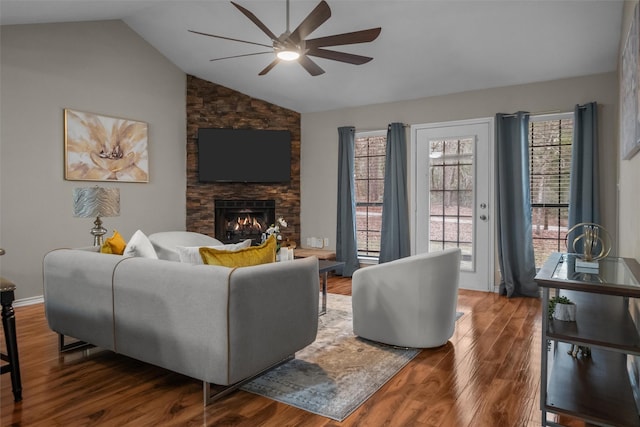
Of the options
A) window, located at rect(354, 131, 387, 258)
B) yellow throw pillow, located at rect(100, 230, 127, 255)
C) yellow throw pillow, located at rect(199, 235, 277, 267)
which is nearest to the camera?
yellow throw pillow, located at rect(199, 235, 277, 267)

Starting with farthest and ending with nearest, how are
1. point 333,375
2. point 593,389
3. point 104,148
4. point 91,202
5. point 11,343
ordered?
point 104,148, point 91,202, point 333,375, point 11,343, point 593,389

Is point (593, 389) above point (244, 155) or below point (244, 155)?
below

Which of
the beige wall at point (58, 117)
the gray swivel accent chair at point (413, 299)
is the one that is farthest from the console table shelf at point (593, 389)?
the beige wall at point (58, 117)

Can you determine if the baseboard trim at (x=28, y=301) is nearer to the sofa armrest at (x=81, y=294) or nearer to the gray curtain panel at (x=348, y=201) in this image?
the sofa armrest at (x=81, y=294)

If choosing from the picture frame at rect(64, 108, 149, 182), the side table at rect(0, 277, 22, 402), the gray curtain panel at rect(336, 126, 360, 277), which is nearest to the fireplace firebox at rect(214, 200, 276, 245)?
the gray curtain panel at rect(336, 126, 360, 277)

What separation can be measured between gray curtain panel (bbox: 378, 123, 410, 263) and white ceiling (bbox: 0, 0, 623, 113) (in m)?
0.59

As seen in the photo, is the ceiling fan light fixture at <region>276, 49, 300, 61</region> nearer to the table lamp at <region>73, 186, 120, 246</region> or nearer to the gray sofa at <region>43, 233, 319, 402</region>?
the gray sofa at <region>43, 233, 319, 402</region>

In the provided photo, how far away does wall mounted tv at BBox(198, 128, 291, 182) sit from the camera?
233 inches

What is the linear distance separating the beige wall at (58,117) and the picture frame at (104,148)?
0.26 ft

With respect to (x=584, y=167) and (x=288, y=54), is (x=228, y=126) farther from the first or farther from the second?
(x=584, y=167)

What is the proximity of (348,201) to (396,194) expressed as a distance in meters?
0.75

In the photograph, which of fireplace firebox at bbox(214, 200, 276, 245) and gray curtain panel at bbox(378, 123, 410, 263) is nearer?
gray curtain panel at bbox(378, 123, 410, 263)

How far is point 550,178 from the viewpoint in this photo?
17.1 feet

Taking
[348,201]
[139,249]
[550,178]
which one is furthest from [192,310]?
[550,178]
